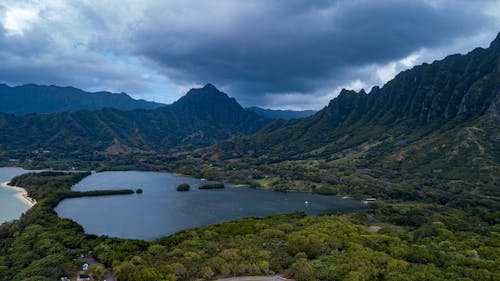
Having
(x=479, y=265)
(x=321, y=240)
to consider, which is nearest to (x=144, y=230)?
(x=321, y=240)

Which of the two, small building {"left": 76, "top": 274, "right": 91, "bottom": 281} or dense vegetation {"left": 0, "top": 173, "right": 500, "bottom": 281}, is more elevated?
dense vegetation {"left": 0, "top": 173, "right": 500, "bottom": 281}

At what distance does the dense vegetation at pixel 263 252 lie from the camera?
82.2 meters

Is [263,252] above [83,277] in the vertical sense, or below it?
above

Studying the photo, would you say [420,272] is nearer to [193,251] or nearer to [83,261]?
[193,251]

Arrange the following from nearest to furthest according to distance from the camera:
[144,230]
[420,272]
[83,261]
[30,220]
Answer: [420,272]
[83,261]
[30,220]
[144,230]

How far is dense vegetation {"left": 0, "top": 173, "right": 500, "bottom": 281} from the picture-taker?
82188 mm

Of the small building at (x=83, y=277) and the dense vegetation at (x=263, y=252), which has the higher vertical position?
the dense vegetation at (x=263, y=252)

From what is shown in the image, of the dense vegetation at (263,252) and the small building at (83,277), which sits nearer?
the dense vegetation at (263,252)

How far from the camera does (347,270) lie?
267 feet

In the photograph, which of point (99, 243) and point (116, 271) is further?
point (99, 243)

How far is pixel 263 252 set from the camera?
3728 inches

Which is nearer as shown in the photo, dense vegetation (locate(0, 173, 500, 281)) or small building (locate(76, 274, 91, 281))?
dense vegetation (locate(0, 173, 500, 281))

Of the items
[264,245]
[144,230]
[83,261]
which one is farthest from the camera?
[144,230]

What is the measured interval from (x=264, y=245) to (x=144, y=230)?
223ft
